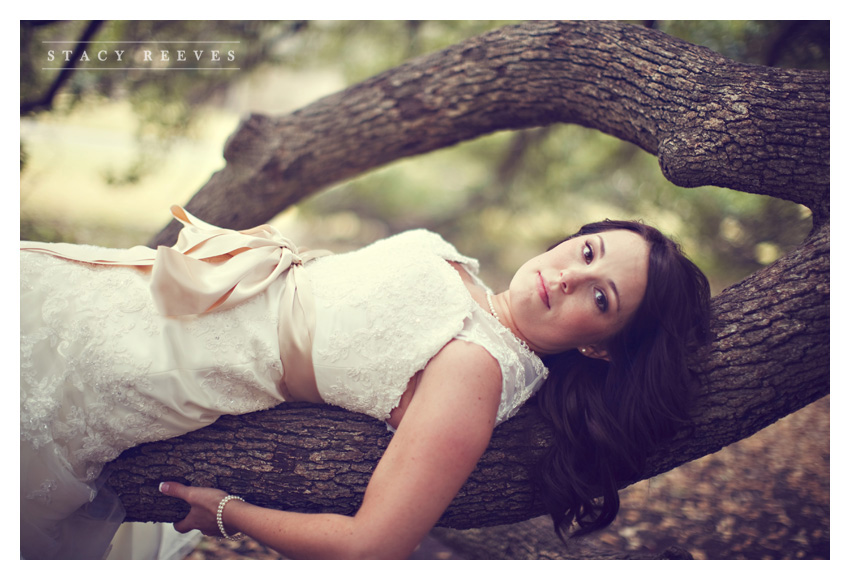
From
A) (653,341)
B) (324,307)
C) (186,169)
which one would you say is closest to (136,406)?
(324,307)

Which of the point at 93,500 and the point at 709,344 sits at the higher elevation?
the point at 709,344

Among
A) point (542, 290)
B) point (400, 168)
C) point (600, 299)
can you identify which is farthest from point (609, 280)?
point (400, 168)

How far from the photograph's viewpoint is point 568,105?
8.93 feet

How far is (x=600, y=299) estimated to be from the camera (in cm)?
192

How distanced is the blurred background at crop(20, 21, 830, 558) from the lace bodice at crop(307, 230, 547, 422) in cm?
148

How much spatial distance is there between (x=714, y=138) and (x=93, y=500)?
275 cm

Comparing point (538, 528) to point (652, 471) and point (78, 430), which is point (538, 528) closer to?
point (652, 471)

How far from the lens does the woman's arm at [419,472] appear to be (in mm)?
1590

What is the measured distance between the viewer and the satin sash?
5.91 feet

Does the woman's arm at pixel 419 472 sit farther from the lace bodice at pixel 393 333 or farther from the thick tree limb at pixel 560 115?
the thick tree limb at pixel 560 115

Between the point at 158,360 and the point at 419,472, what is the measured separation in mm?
967

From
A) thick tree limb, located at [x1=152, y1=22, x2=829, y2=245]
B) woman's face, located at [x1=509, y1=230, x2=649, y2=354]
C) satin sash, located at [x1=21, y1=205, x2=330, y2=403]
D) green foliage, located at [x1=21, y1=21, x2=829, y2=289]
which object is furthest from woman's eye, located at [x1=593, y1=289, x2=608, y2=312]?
green foliage, located at [x1=21, y1=21, x2=829, y2=289]

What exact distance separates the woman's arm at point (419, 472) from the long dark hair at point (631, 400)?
413mm

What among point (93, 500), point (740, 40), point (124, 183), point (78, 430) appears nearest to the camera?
point (78, 430)
